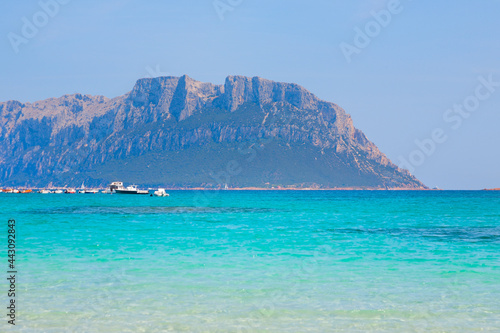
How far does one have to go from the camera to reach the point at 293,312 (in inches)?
751

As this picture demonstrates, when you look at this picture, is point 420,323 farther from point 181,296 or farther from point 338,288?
point 181,296

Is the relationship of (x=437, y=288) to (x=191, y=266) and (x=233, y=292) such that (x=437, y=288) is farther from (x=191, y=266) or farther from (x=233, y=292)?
(x=191, y=266)

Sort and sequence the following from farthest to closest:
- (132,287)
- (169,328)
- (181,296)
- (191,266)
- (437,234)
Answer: (437,234) < (191,266) < (132,287) < (181,296) < (169,328)

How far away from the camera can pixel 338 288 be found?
75.9 feet

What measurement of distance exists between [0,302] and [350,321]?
12.0 meters

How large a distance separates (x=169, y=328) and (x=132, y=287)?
6306mm

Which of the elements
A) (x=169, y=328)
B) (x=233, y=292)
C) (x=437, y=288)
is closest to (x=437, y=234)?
(x=437, y=288)

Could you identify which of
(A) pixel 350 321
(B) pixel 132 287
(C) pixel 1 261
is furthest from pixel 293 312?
(C) pixel 1 261

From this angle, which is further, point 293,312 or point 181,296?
point 181,296

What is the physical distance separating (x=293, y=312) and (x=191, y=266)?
36.2 ft

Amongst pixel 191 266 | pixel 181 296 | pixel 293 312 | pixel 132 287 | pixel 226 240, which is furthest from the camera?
pixel 226 240

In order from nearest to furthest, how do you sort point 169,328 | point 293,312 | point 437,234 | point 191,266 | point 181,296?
point 169,328 < point 293,312 < point 181,296 < point 191,266 < point 437,234

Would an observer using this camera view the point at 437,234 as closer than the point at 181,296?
No

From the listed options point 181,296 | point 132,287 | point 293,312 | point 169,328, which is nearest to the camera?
point 169,328
